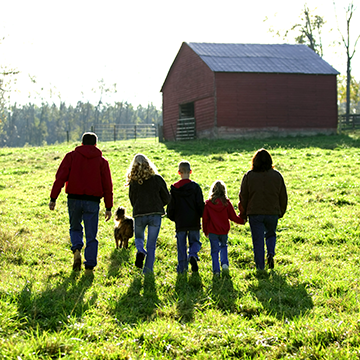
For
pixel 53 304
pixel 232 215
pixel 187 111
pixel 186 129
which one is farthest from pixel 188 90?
pixel 53 304

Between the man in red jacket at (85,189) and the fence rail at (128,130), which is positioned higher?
the fence rail at (128,130)

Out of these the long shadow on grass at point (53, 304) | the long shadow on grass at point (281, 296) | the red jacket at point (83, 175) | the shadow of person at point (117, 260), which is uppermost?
the red jacket at point (83, 175)

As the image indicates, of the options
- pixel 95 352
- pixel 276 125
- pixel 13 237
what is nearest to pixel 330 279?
pixel 95 352

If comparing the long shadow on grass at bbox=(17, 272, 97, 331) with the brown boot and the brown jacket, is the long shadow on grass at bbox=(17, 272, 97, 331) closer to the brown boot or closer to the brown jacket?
the brown boot

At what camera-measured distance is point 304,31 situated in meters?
47.2

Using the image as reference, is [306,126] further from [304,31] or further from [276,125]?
[304,31]

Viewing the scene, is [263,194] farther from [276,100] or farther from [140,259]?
[276,100]

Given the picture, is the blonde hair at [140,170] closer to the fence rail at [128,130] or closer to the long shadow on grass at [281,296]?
the long shadow on grass at [281,296]

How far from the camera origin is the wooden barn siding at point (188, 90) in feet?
94.2

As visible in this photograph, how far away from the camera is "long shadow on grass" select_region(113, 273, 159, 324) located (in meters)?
4.70

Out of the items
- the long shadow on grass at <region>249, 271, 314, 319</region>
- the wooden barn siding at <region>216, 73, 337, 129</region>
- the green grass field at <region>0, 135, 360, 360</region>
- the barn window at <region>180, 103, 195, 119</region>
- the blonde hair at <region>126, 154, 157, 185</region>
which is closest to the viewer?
the green grass field at <region>0, 135, 360, 360</region>

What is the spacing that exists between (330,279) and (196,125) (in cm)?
2483

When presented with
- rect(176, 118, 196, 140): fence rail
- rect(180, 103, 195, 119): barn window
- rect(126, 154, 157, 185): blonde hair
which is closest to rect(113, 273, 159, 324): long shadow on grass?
rect(126, 154, 157, 185): blonde hair

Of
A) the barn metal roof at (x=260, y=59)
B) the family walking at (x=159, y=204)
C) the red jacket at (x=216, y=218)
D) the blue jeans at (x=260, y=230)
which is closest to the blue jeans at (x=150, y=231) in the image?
the family walking at (x=159, y=204)
